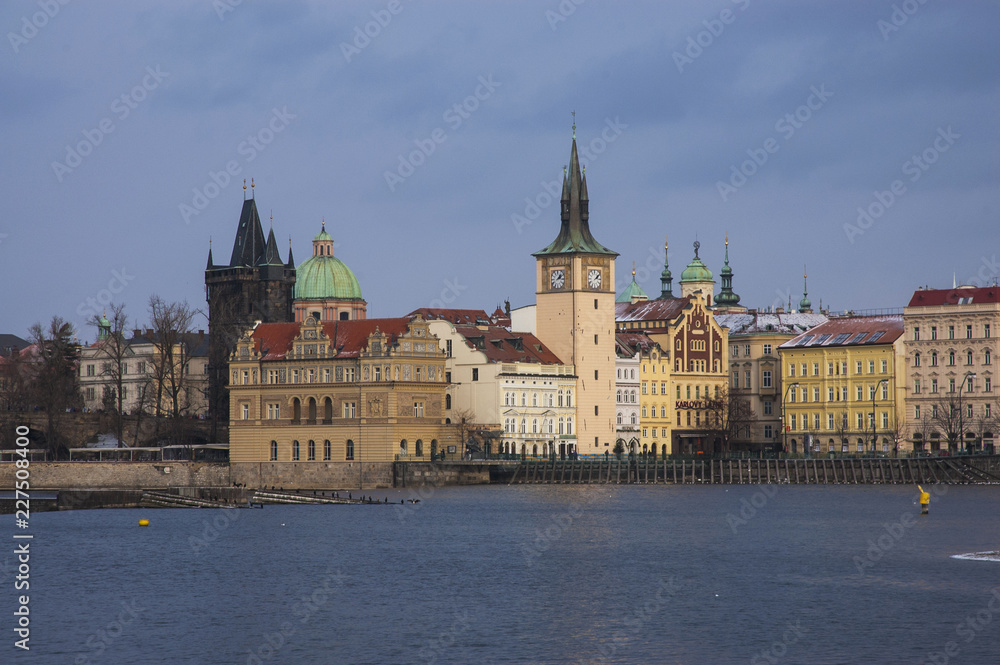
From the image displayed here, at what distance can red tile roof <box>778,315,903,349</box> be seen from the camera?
513ft

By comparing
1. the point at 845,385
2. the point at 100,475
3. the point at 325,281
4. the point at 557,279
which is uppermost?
the point at 325,281

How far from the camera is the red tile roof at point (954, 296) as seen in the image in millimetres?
149500

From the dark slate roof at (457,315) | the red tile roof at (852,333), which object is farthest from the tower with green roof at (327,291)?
the red tile roof at (852,333)

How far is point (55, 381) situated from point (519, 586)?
87312 millimetres

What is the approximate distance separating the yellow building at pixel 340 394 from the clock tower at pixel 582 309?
13.0 metres

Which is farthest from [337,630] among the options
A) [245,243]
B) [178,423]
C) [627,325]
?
[245,243]

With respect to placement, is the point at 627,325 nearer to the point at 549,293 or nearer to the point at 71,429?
the point at 549,293

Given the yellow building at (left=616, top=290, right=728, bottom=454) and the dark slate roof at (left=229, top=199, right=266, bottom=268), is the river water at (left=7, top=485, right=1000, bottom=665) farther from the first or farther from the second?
the dark slate roof at (left=229, top=199, right=266, bottom=268)

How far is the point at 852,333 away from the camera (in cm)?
15988

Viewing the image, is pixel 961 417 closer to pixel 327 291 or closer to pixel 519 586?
pixel 327 291

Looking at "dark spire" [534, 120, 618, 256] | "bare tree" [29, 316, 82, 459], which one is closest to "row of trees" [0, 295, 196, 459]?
"bare tree" [29, 316, 82, 459]

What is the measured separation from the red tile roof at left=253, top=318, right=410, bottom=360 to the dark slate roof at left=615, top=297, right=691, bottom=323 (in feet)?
104

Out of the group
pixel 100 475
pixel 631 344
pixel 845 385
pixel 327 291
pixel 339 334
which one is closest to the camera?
pixel 100 475

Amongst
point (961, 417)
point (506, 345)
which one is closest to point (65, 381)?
point (506, 345)
